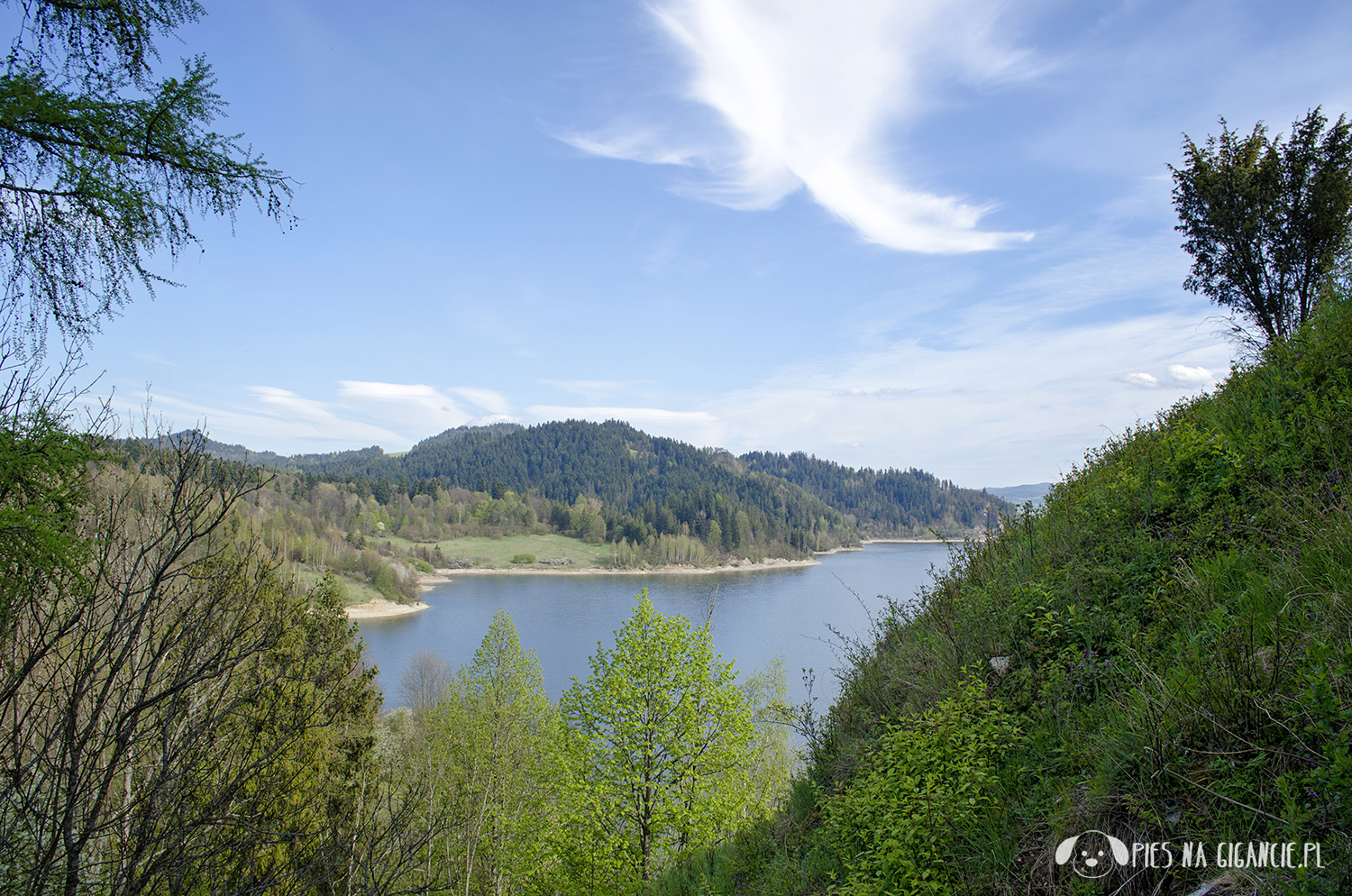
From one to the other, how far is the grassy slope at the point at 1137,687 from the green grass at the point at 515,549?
332 feet

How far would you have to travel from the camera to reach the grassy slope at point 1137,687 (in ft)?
7.55

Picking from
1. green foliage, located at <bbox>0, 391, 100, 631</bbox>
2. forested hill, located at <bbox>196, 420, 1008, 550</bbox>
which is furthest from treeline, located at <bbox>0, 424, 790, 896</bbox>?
forested hill, located at <bbox>196, 420, 1008, 550</bbox>

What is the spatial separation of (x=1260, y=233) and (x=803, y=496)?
167896 mm

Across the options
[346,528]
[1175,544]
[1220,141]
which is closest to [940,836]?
[1175,544]

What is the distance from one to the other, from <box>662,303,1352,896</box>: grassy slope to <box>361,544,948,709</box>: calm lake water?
20.4m

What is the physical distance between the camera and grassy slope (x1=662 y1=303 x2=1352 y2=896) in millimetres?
2301

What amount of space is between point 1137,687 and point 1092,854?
74 cm

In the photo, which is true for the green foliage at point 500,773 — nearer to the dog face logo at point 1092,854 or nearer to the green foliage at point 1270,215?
the dog face logo at point 1092,854

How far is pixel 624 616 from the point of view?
5825 cm

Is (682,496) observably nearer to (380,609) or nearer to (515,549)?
(515,549)

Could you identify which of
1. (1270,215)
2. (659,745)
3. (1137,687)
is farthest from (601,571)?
(1137,687)

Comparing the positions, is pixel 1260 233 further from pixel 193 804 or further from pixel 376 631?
pixel 376 631

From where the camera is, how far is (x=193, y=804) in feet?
11.9

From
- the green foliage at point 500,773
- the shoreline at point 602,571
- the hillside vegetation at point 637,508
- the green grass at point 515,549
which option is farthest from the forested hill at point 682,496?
the green foliage at point 500,773
